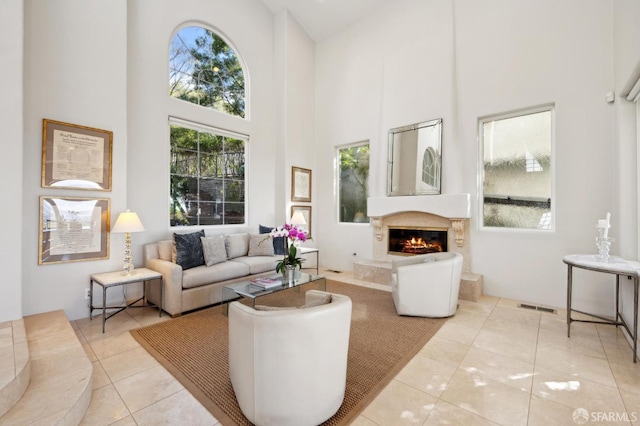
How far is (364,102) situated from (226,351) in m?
4.86

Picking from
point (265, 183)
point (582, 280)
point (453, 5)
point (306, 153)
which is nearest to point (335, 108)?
point (306, 153)

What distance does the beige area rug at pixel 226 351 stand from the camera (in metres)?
1.84

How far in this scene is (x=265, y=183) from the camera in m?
5.54

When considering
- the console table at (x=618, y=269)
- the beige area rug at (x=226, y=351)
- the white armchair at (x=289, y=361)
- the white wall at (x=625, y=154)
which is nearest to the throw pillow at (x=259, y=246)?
the beige area rug at (x=226, y=351)

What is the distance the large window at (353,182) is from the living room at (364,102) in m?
0.22

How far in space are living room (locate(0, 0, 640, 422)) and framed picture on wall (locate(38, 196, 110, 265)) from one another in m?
0.08

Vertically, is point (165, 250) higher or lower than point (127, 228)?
lower

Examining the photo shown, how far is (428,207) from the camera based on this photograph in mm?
4492

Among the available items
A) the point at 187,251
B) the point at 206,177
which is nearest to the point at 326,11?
the point at 206,177

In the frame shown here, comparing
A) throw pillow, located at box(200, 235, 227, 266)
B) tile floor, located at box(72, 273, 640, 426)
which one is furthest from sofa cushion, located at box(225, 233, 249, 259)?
tile floor, located at box(72, 273, 640, 426)

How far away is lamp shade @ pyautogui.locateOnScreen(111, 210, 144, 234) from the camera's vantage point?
3.18 metres

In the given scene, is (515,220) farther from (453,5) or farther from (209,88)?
(209,88)

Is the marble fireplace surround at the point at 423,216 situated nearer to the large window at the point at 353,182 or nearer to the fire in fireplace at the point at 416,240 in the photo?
the fire in fireplace at the point at 416,240

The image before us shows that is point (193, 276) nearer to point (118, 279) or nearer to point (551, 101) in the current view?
point (118, 279)
